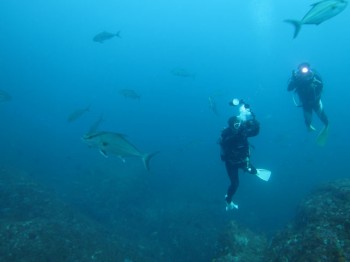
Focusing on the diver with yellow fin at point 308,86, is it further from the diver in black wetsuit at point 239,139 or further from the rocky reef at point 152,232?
the diver in black wetsuit at point 239,139

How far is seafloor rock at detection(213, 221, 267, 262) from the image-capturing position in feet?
21.8

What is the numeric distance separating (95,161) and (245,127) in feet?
56.4

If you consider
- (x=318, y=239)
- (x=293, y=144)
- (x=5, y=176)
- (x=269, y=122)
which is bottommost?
(x=269, y=122)

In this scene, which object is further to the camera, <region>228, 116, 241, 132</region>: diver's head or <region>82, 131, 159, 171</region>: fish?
<region>228, 116, 241, 132</region>: diver's head

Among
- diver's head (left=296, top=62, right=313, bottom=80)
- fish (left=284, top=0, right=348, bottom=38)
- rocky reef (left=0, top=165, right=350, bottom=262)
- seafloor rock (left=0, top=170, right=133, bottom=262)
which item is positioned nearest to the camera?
rocky reef (left=0, top=165, right=350, bottom=262)

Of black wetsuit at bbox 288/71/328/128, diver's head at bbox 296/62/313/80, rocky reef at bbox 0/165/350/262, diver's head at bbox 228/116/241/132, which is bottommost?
rocky reef at bbox 0/165/350/262

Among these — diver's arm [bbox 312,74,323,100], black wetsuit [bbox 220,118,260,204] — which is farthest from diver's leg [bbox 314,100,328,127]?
black wetsuit [bbox 220,118,260,204]

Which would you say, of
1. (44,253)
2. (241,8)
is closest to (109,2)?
(241,8)

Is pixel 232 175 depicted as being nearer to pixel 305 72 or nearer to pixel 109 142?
pixel 109 142

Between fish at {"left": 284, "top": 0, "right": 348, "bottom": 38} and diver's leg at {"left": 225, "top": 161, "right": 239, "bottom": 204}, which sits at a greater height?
fish at {"left": 284, "top": 0, "right": 348, "bottom": 38}

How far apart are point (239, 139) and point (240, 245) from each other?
7.69 ft

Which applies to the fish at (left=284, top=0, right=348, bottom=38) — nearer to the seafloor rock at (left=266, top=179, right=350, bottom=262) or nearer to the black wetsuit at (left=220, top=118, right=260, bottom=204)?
the black wetsuit at (left=220, top=118, right=260, bottom=204)

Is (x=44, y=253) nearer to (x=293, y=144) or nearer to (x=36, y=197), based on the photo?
(x=36, y=197)

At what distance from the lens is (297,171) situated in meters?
21.8
